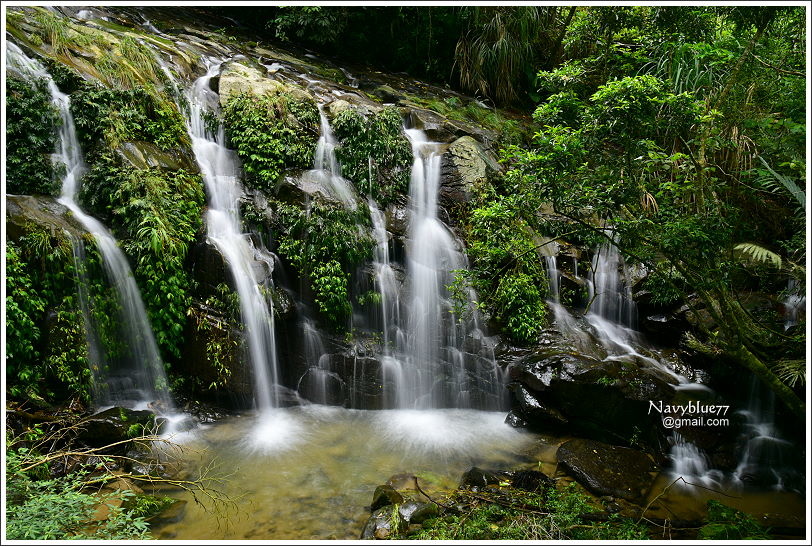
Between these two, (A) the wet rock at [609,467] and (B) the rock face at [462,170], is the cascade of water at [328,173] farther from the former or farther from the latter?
(A) the wet rock at [609,467]

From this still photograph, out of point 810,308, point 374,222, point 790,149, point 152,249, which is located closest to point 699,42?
point 790,149

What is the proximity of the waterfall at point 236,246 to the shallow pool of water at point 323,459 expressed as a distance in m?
0.64

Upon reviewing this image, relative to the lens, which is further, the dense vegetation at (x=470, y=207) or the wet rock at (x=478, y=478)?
the wet rock at (x=478, y=478)

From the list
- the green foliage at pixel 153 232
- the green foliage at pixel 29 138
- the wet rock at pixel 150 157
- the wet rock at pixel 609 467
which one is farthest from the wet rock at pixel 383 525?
the green foliage at pixel 29 138

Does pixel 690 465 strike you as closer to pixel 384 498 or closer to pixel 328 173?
pixel 384 498

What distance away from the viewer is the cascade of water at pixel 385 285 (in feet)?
23.0

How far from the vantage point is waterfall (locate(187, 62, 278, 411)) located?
20.4 ft

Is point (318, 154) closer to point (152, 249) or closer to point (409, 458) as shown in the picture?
point (152, 249)

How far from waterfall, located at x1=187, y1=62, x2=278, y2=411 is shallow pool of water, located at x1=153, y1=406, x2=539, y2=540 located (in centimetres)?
64

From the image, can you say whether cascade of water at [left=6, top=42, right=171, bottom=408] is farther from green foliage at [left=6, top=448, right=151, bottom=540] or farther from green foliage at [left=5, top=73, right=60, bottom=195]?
green foliage at [left=6, top=448, right=151, bottom=540]

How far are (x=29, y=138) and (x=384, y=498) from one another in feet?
19.3

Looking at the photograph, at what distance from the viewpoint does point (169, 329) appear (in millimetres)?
5836

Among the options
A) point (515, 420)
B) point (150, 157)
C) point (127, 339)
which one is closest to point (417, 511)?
point (515, 420)

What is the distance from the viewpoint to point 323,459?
5.14 m
